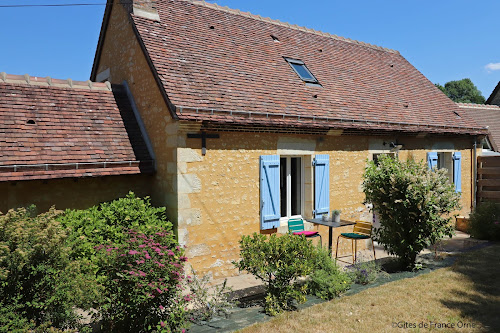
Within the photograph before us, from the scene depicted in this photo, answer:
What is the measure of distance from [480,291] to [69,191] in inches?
298

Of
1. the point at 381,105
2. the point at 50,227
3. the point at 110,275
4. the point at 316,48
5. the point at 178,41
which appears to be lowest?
the point at 110,275

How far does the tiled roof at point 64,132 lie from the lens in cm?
643

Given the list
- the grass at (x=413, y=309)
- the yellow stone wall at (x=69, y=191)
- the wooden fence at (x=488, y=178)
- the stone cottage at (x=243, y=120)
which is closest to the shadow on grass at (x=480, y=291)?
the grass at (x=413, y=309)

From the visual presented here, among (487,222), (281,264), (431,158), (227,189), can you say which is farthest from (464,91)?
(281,264)

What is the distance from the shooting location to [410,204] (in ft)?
24.0

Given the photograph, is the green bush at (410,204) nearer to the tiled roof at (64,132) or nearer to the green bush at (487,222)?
the green bush at (487,222)

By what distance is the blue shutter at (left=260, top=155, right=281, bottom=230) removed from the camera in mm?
8023

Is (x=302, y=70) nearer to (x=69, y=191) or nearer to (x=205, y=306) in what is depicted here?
(x=69, y=191)

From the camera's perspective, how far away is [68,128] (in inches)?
285

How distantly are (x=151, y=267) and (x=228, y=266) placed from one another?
331 cm

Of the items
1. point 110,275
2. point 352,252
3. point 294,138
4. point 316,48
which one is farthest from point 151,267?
point 316,48

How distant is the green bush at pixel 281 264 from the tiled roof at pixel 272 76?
108 inches

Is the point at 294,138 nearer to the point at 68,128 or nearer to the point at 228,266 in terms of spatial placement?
the point at 228,266

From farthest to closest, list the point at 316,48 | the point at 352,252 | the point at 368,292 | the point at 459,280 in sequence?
the point at 316,48 → the point at 352,252 → the point at 459,280 → the point at 368,292
